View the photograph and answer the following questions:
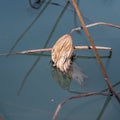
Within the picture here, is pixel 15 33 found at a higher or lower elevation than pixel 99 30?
higher

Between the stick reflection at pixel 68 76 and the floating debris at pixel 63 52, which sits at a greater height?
the floating debris at pixel 63 52

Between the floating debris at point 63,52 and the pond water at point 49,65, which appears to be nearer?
the pond water at point 49,65


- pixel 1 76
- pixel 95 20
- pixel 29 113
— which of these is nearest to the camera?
pixel 29 113

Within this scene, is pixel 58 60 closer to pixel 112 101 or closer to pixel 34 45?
pixel 34 45

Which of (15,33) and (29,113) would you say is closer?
(29,113)

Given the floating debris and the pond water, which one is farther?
the floating debris

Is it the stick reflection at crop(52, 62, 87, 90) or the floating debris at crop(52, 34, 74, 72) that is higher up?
the floating debris at crop(52, 34, 74, 72)

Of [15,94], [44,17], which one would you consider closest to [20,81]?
[15,94]

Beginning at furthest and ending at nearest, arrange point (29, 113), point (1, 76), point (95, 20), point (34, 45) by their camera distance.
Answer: point (95, 20) → point (34, 45) → point (1, 76) → point (29, 113)
